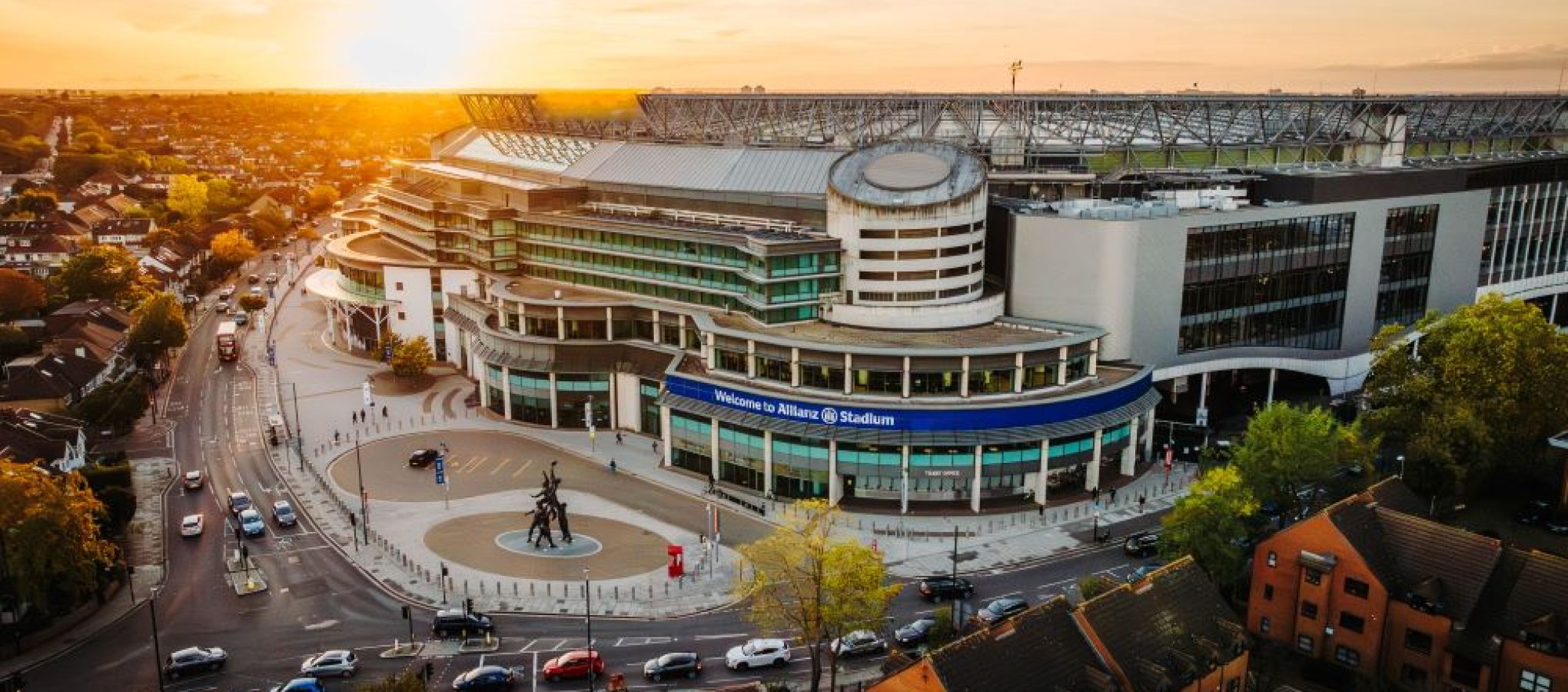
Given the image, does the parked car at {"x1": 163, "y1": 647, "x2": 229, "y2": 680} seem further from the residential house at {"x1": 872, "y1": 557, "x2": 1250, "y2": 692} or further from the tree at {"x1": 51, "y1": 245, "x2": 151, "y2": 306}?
the tree at {"x1": 51, "y1": 245, "x2": 151, "y2": 306}

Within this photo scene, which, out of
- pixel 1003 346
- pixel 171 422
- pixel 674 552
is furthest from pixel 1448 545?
pixel 171 422

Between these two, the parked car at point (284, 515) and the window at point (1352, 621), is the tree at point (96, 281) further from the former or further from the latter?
the window at point (1352, 621)

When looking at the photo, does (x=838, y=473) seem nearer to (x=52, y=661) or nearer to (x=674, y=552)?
(x=674, y=552)

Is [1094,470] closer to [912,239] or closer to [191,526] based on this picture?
[912,239]

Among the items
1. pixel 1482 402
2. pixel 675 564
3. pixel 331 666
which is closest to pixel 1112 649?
pixel 675 564

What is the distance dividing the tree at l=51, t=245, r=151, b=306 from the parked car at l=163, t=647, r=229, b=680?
113 metres

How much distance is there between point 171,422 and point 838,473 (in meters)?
72.2

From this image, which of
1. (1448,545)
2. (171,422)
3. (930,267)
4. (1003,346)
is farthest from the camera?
(171,422)

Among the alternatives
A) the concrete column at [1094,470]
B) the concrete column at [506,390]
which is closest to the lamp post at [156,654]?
the concrete column at [506,390]

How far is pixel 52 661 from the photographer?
204 feet

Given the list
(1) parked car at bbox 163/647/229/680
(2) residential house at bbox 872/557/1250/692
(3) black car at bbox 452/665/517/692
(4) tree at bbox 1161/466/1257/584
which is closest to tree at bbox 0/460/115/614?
(1) parked car at bbox 163/647/229/680

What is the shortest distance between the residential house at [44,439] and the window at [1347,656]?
3579 inches

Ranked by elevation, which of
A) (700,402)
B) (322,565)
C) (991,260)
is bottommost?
(322,565)

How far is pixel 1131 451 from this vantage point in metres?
94.5
